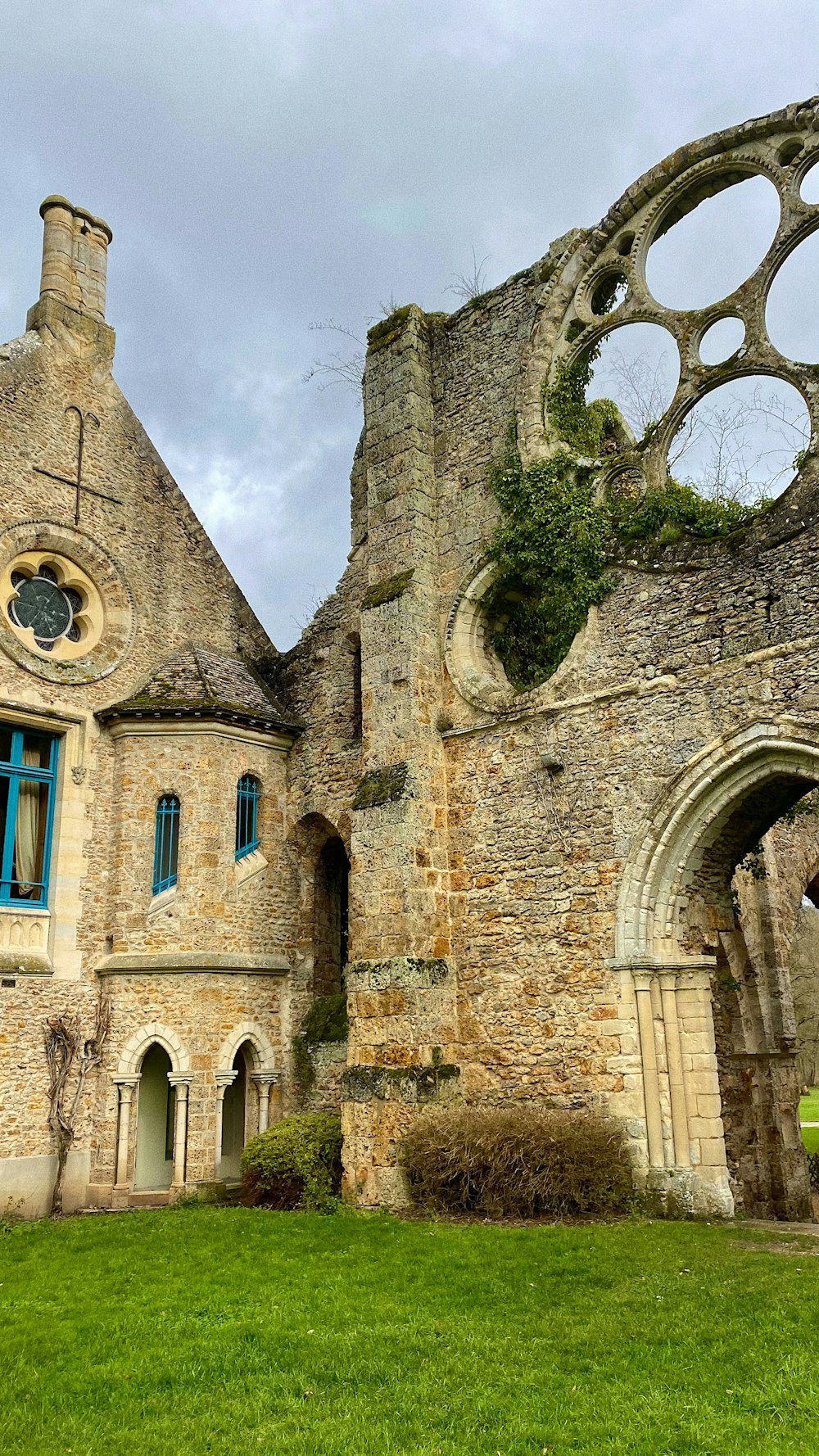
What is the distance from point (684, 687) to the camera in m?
9.71

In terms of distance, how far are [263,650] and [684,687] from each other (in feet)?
24.1

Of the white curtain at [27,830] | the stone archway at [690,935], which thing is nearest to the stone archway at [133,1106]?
the white curtain at [27,830]

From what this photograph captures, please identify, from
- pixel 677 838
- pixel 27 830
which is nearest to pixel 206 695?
pixel 27 830

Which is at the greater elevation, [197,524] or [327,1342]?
[197,524]

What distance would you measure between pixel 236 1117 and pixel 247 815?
12.3ft

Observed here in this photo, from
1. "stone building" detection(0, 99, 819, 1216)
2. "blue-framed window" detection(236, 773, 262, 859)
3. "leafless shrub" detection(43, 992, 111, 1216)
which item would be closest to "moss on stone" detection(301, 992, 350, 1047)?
"stone building" detection(0, 99, 819, 1216)

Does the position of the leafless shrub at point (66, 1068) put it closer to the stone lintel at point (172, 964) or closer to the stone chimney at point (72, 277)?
the stone lintel at point (172, 964)

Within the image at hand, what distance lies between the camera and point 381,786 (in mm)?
11484

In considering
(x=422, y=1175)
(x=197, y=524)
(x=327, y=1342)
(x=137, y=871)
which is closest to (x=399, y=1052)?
(x=422, y=1175)

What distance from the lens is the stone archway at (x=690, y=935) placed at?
356 inches

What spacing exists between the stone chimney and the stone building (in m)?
0.05

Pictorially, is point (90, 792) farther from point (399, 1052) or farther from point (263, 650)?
point (399, 1052)

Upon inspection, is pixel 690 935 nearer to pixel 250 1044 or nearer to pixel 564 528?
pixel 564 528

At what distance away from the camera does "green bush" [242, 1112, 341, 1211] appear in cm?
1070
